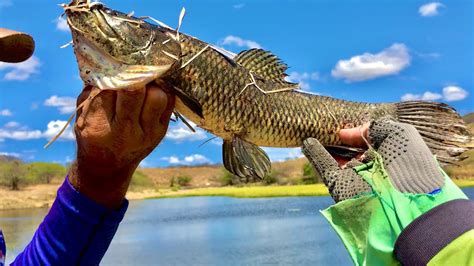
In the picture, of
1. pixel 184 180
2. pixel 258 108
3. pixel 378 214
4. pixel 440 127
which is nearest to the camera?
pixel 378 214

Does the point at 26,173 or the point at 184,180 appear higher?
the point at 26,173

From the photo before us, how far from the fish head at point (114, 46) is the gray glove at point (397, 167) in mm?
784

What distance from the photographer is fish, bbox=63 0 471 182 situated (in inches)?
94.6

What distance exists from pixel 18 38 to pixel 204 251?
792 inches

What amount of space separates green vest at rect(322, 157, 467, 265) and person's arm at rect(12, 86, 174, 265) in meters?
0.76

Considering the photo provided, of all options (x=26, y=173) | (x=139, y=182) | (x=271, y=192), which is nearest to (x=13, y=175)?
(x=26, y=173)

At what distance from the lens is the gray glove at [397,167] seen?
5.64 ft

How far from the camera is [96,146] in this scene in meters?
2.31

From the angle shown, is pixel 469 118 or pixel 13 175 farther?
pixel 13 175

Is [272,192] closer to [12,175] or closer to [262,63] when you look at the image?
[12,175]

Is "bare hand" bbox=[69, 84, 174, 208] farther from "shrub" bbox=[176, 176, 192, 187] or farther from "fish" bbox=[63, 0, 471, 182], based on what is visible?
"shrub" bbox=[176, 176, 192, 187]

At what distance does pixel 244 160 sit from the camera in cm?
285

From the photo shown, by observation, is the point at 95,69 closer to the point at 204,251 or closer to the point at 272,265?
the point at 272,265

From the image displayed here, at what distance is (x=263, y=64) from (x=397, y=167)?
52.8 inches
